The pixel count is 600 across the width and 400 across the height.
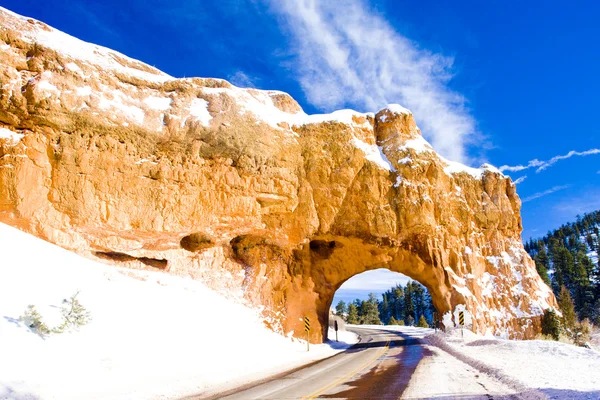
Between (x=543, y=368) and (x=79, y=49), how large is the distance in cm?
2531

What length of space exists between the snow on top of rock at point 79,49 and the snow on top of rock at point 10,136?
5.03 m

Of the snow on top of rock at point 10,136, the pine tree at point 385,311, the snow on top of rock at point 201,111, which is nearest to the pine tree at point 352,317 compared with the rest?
the pine tree at point 385,311

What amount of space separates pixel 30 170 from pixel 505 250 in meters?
34.7

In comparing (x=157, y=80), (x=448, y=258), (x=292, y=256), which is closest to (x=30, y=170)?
(x=157, y=80)

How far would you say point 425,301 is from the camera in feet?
351

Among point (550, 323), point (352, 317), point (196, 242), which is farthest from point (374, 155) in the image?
point (352, 317)

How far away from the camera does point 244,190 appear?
953 inches

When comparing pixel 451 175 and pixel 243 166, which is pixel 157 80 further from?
pixel 451 175

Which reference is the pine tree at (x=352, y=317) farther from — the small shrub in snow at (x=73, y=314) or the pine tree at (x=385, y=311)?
the small shrub in snow at (x=73, y=314)

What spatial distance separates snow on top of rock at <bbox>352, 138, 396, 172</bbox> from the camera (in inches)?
1147

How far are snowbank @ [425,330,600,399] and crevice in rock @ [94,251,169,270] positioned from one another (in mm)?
15530

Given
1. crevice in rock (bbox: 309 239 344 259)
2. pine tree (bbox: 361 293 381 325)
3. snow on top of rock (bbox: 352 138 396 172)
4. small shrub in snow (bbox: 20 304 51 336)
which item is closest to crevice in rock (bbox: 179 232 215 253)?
crevice in rock (bbox: 309 239 344 259)

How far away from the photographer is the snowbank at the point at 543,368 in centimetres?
759

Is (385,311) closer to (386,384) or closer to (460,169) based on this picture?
(460,169)
